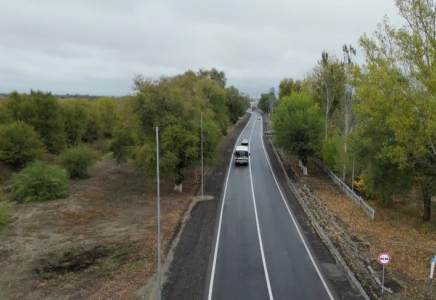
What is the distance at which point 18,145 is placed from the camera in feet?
132

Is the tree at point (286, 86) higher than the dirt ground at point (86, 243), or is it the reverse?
the tree at point (286, 86)

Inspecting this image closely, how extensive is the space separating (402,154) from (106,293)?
1599cm

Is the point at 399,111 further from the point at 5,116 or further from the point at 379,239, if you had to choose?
the point at 5,116

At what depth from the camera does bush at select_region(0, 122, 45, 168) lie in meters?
40.0

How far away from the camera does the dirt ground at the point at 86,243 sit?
15.7 m

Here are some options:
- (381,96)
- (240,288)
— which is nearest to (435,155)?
(381,96)

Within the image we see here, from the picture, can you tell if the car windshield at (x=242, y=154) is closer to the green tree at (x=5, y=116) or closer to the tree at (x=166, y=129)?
the tree at (x=166, y=129)

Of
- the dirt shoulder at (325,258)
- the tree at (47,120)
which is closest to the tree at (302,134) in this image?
the dirt shoulder at (325,258)

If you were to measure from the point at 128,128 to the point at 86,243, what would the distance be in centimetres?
1739

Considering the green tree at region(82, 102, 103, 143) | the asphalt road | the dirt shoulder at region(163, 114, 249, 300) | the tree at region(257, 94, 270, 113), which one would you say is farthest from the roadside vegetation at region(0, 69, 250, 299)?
the tree at region(257, 94, 270, 113)

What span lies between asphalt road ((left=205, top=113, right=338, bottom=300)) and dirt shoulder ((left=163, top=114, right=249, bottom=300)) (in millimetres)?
441

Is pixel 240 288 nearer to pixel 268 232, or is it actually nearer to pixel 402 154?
pixel 268 232

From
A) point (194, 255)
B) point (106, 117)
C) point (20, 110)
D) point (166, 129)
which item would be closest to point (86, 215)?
point (166, 129)

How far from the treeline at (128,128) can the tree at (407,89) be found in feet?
47.9
